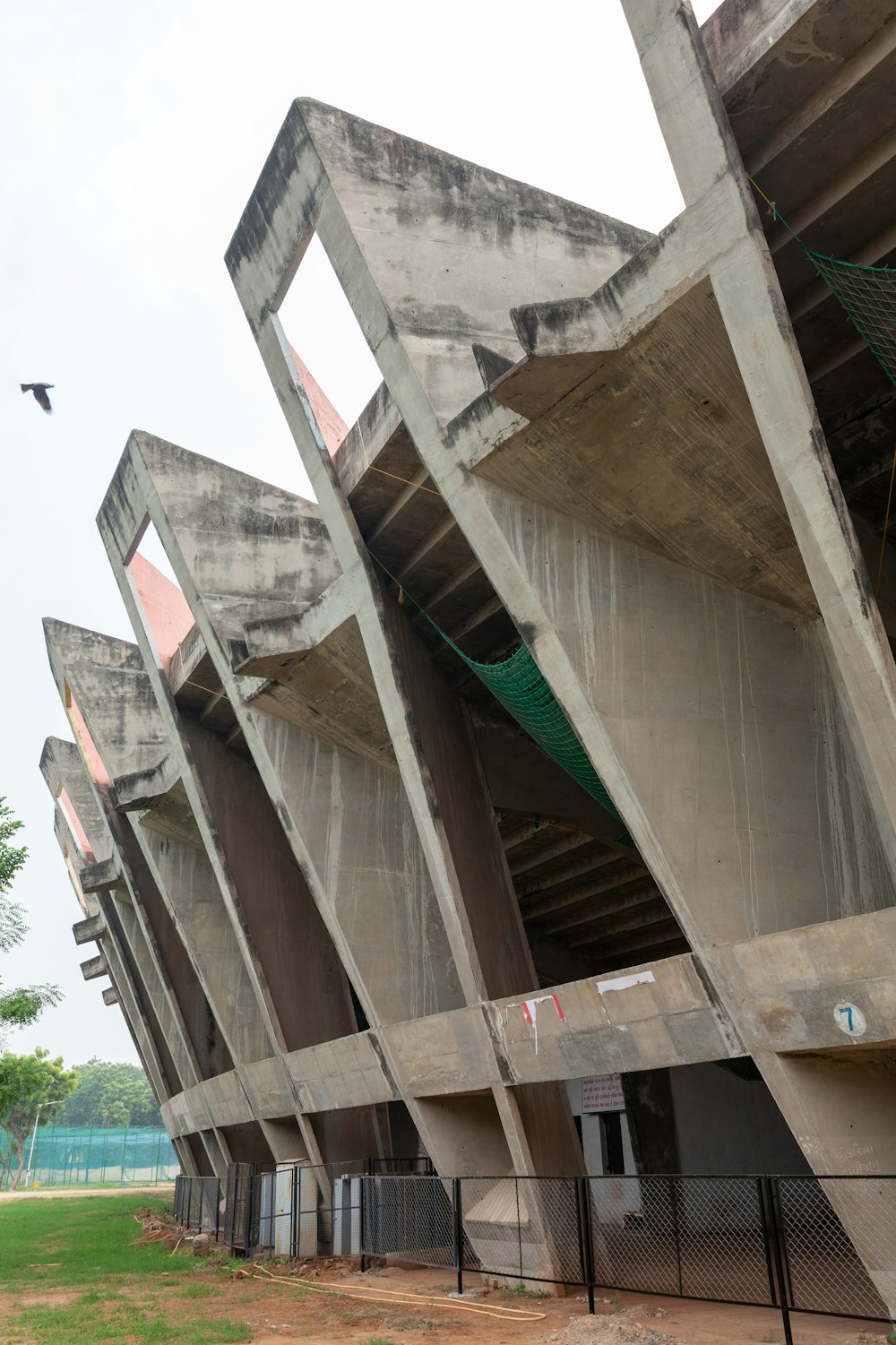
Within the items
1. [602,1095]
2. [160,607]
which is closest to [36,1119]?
[160,607]

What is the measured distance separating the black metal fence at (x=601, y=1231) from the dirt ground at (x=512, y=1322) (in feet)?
0.92

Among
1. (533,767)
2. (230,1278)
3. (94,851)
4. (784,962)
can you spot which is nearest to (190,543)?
(533,767)

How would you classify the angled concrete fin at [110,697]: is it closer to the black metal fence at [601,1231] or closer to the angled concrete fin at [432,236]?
the black metal fence at [601,1231]

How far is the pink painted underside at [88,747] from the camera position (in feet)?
104

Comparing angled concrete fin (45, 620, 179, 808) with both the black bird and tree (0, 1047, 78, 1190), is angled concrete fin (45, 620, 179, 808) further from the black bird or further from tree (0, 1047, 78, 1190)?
tree (0, 1047, 78, 1190)

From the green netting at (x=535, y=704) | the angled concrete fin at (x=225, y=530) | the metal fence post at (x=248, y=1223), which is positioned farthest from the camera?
the angled concrete fin at (x=225, y=530)

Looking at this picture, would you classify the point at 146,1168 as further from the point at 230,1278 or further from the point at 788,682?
the point at 788,682

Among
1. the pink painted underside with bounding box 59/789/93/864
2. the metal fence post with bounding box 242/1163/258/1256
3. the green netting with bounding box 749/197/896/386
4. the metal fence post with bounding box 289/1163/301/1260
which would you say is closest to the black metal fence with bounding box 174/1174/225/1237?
the metal fence post with bounding box 242/1163/258/1256

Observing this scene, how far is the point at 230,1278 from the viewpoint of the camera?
1666cm

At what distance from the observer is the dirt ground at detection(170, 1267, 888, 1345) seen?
9.52 meters

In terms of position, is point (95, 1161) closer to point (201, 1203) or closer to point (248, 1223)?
point (201, 1203)

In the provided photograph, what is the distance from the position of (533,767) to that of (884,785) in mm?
10989

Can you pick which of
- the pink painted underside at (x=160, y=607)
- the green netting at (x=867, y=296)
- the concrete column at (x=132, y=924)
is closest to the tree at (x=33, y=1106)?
the concrete column at (x=132, y=924)

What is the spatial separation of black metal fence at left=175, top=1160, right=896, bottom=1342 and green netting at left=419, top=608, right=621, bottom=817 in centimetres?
484
